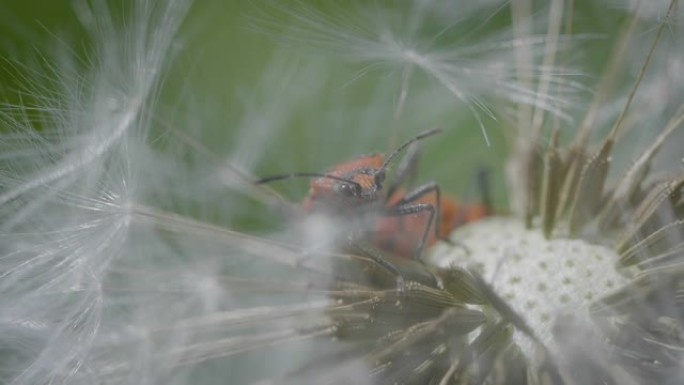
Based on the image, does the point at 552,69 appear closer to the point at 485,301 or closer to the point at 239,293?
the point at 485,301

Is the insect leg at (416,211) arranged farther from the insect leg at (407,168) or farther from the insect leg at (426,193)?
the insect leg at (407,168)

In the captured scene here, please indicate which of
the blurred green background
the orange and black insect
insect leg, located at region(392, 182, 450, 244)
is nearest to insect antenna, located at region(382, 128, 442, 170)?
the orange and black insect

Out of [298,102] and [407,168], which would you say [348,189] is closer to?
[407,168]

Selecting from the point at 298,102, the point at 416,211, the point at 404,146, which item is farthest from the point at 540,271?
the point at 298,102

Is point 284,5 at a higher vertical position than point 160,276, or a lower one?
higher

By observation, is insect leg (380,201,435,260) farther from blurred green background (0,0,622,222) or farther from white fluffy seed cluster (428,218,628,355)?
blurred green background (0,0,622,222)

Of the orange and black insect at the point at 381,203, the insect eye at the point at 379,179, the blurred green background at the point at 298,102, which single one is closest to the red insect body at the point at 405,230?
the orange and black insect at the point at 381,203

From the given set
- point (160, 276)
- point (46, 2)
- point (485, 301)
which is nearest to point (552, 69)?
point (485, 301)
